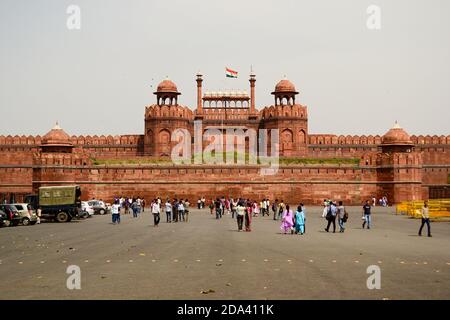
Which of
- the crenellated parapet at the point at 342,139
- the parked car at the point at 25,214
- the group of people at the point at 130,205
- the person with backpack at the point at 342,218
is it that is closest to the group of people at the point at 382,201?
the crenellated parapet at the point at 342,139

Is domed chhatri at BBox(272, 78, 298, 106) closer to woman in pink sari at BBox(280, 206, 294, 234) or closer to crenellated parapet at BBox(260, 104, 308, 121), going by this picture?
crenellated parapet at BBox(260, 104, 308, 121)

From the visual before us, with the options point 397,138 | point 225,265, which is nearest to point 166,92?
point 397,138

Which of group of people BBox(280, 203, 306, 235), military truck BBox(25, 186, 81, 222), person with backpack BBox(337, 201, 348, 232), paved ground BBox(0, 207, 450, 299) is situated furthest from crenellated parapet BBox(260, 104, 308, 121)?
paved ground BBox(0, 207, 450, 299)

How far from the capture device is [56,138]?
4628 cm

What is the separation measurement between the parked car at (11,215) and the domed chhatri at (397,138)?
29.9 m

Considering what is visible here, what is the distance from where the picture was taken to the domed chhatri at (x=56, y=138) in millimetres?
45969

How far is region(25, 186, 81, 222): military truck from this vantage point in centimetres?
2798

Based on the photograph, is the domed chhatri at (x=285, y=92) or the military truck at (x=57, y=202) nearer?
the military truck at (x=57, y=202)

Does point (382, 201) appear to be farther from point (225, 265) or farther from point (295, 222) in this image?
point (225, 265)

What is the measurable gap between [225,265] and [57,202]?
18.3 m

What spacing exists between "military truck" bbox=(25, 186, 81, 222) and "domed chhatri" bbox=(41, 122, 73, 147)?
17978 millimetres

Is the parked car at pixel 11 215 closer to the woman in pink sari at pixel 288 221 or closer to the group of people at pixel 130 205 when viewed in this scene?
the group of people at pixel 130 205

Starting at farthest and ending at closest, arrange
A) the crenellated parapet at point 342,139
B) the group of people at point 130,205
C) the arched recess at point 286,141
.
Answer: the crenellated parapet at point 342,139 < the arched recess at point 286,141 < the group of people at point 130,205

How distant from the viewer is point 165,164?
43.0m
